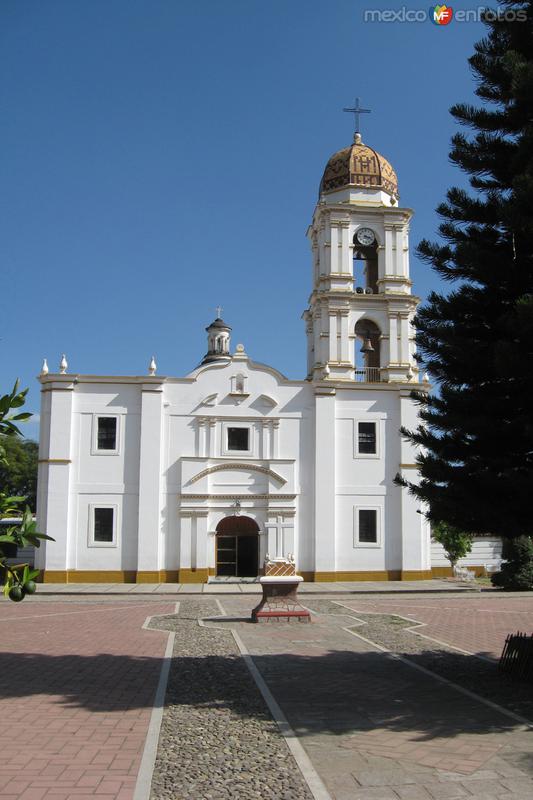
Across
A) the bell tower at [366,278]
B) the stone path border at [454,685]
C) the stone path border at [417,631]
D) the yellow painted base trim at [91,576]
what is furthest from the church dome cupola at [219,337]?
the stone path border at [454,685]

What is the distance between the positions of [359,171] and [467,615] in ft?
67.5

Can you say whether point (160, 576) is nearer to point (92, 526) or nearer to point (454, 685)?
point (92, 526)

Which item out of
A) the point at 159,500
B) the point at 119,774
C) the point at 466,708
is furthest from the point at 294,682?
the point at 159,500

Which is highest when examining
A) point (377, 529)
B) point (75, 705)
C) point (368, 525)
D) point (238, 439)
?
point (238, 439)

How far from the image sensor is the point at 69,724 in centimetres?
793

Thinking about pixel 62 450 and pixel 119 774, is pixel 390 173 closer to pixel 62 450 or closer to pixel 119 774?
pixel 62 450

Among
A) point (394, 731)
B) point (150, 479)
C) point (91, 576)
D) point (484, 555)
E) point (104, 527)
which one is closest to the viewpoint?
point (394, 731)

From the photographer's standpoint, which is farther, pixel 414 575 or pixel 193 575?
pixel 414 575

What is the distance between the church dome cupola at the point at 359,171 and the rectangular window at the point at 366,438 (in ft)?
33.5

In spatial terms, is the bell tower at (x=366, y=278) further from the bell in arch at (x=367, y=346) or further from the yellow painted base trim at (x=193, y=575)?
the yellow painted base trim at (x=193, y=575)

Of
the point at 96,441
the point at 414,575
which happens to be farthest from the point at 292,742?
the point at 414,575

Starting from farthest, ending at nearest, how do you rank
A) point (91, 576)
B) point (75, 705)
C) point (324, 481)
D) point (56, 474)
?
1. point (324, 481)
2. point (56, 474)
3. point (91, 576)
4. point (75, 705)

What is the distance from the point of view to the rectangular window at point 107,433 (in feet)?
94.6

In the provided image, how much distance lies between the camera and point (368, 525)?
29469 millimetres
